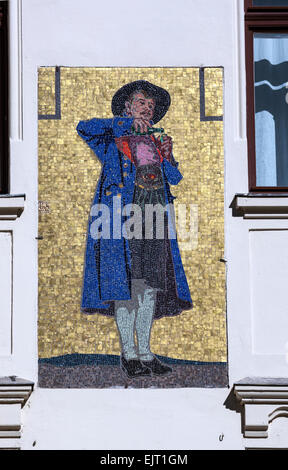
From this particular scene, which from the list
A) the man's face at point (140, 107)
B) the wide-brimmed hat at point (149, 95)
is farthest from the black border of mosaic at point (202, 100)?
the man's face at point (140, 107)

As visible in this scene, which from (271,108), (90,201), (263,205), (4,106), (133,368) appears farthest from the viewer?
(271,108)

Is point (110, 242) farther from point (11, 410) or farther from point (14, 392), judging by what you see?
point (11, 410)

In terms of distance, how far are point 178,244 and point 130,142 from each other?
87 cm

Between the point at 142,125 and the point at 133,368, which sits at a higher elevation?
the point at 142,125

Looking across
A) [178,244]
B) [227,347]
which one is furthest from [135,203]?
[227,347]

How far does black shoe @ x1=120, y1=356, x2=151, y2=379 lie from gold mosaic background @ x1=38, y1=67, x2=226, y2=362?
123 millimetres

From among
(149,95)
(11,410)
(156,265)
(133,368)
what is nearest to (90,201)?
(156,265)

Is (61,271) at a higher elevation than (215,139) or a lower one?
lower

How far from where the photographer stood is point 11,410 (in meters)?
9.29

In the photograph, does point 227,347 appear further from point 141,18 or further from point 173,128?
point 141,18

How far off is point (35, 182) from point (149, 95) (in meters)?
1.08

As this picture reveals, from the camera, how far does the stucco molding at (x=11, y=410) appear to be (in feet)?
30.5

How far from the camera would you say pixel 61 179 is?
31.8ft
